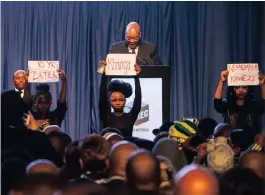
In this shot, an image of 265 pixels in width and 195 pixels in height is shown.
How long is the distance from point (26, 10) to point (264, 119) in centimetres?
308

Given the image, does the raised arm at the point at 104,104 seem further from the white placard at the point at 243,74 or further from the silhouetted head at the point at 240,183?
the silhouetted head at the point at 240,183

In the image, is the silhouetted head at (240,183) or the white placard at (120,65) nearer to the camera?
the silhouetted head at (240,183)

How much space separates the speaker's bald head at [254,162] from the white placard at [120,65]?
1.59m

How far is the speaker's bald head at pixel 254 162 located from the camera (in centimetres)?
231

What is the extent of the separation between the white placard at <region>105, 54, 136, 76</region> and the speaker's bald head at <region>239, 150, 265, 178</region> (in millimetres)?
1594

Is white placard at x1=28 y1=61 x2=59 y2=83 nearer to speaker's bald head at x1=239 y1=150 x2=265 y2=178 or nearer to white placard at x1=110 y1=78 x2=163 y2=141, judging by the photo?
white placard at x1=110 y1=78 x2=163 y2=141

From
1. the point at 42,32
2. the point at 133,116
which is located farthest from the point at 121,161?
the point at 42,32

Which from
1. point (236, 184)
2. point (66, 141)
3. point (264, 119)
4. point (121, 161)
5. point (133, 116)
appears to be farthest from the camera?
point (264, 119)

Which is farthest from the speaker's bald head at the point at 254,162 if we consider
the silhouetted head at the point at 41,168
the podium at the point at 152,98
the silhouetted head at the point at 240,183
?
the podium at the point at 152,98

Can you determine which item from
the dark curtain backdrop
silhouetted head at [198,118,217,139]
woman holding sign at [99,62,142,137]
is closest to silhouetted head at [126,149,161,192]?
silhouetted head at [198,118,217,139]

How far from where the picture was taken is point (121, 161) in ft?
7.45

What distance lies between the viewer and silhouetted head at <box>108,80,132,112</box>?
3832 mm

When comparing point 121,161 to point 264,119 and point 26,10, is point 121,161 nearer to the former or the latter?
point 264,119

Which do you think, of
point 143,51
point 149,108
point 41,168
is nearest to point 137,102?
point 149,108
